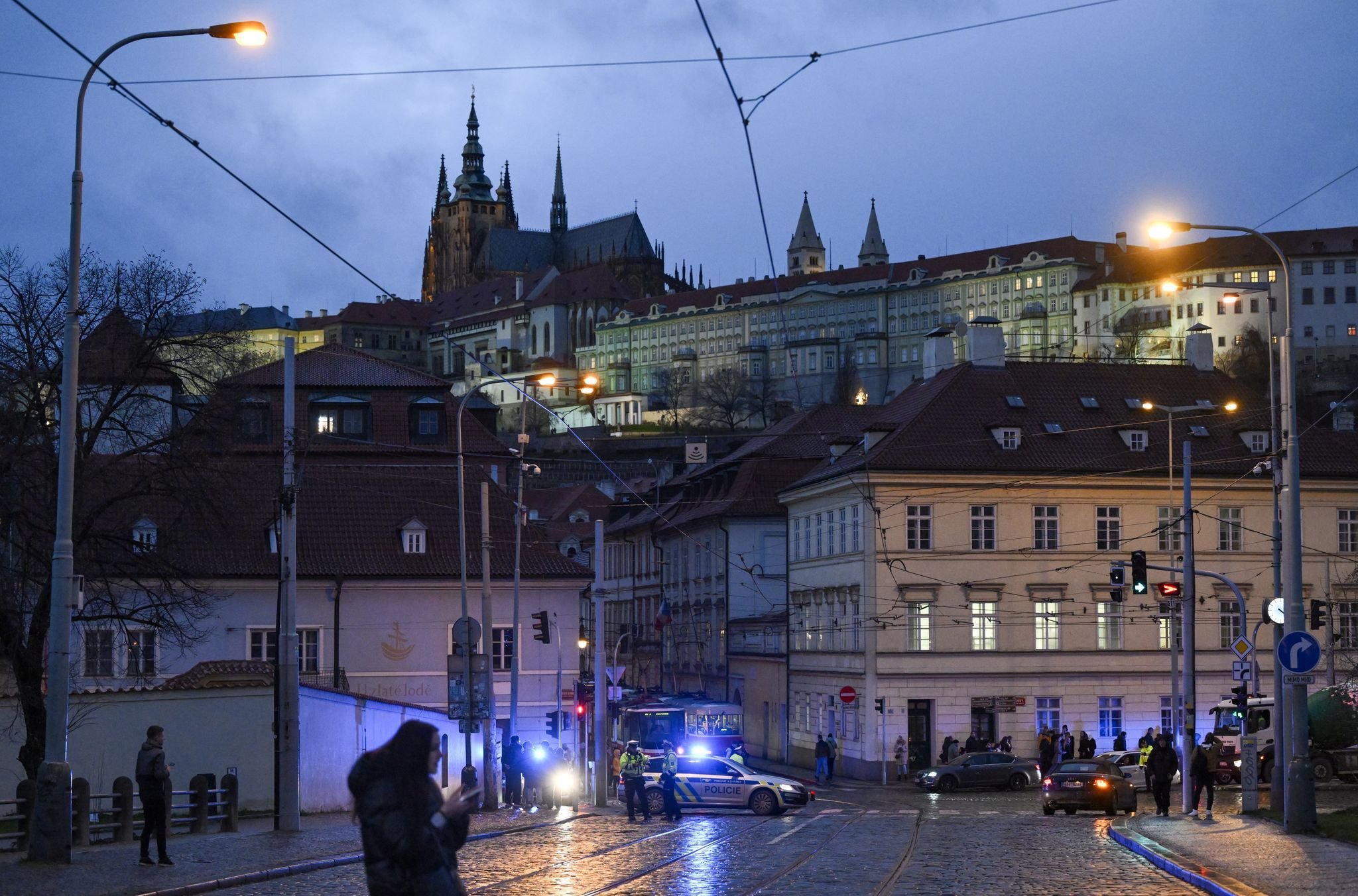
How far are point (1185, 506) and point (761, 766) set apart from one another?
24210 millimetres

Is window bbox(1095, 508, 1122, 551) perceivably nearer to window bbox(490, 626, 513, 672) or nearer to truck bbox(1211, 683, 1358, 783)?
truck bbox(1211, 683, 1358, 783)

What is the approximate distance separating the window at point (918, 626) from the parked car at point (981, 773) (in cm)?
707

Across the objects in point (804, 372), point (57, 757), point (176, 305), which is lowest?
point (57, 757)

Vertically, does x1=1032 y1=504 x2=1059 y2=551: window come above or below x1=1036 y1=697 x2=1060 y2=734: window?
above

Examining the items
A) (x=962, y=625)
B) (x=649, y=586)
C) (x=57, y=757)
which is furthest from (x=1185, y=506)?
(x=649, y=586)

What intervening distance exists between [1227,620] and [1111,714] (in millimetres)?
5510

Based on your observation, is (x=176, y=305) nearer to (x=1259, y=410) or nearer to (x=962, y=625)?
(x=962, y=625)

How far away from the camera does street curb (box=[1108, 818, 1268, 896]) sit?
16.8 metres

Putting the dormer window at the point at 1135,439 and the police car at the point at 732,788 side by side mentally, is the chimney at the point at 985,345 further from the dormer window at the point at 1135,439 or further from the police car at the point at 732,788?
the police car at the point at 732,788

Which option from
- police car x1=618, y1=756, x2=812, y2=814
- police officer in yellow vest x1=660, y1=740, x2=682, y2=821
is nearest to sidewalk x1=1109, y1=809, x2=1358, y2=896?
police officer in yellow vest x1=660, y1=740, x2=682, y2=821

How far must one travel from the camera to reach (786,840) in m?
25.7

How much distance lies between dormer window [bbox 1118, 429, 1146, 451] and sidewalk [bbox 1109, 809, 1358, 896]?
1227 inches

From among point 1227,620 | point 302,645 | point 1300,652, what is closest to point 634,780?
point 1300,652

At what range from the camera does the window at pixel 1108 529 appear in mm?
57781
